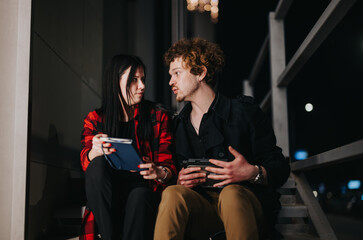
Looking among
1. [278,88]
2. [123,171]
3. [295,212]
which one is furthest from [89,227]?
[278,88]

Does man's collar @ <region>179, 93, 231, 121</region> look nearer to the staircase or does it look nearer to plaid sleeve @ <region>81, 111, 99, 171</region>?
plaid sleeve @ <region>81, 111, 99, 171</region>

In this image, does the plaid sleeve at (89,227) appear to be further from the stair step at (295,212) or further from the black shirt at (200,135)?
the stair step at (295,212)

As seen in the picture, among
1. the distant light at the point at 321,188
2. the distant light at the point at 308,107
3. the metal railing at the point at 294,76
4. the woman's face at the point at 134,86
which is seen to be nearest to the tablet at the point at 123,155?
the woman's face at the point at 134,86

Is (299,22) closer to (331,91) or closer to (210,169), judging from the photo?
(210,169)

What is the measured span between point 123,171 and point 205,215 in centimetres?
41

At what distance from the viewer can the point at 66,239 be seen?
164 centimetres

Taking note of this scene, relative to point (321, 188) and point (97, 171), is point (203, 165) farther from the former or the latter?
point (321, 188)

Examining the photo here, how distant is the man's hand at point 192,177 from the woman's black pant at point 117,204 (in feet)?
0.41

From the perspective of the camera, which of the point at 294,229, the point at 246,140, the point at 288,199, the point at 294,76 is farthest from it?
the point at 294,76

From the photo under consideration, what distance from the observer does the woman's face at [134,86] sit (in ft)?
5.34

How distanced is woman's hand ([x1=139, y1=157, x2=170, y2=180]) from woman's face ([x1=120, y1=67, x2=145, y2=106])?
37 cm

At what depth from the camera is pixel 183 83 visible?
1617 millimetres

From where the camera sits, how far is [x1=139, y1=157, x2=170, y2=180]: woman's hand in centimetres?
130

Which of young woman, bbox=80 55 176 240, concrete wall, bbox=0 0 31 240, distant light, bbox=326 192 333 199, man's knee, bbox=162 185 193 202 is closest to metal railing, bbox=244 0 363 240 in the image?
man's knee, bbox=162 185 193 202
